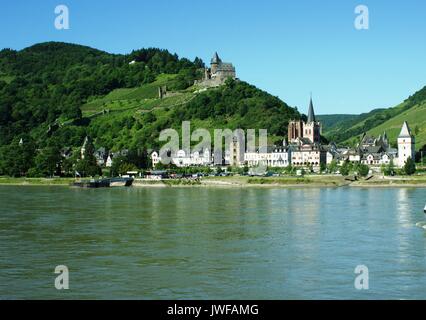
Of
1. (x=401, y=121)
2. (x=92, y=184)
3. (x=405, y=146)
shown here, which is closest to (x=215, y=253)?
(x=92, y=184)

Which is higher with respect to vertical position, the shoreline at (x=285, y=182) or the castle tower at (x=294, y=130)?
the castle tower at (x=294, y=130)

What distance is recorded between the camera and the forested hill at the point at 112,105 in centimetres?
10912

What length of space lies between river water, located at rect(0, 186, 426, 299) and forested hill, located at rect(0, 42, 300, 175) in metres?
61.6

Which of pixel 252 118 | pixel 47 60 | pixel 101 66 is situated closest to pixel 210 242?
pixel 252 118

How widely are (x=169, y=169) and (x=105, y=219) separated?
60211 mm

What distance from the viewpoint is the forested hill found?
109m

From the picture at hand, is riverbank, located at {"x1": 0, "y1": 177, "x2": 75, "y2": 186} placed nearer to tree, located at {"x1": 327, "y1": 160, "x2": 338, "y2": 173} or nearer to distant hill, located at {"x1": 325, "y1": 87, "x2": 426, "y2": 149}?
tree, located at {"x1": 327, "y1": 160, "x2": 338, "y2": 173}

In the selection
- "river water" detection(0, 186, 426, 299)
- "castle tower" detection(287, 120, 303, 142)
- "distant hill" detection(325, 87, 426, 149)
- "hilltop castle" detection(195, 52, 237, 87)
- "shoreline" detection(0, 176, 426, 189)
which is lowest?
"river water" detection(0, 186, 426, 299)

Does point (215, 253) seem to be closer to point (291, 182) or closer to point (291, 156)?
point (291, 182)

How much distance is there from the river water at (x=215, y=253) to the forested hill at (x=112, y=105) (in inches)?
2425

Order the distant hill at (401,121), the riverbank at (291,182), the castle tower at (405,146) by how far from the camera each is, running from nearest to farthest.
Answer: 1. the riverbank at (291,182)
2. the castle tower at (405,146)
3. the distant hill at (401,121)

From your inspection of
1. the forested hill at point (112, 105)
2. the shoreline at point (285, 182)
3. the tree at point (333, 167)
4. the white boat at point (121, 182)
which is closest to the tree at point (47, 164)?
Result: the forested hill at point (112, 105)

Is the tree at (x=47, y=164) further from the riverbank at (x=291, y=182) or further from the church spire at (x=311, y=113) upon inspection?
the church spire at (x=311, y=113)

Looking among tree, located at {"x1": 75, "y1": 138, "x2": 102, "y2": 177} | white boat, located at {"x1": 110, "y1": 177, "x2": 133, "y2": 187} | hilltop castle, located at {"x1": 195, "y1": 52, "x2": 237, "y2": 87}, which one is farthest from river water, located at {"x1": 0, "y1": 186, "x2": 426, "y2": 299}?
hilltop castle, located at {"x1": 195, "y1": 52, "x2": 237, "y2": 87}
